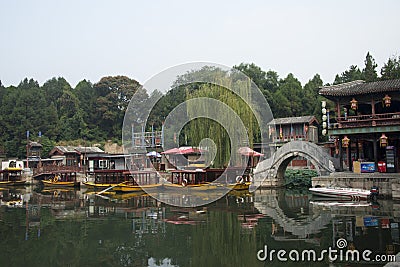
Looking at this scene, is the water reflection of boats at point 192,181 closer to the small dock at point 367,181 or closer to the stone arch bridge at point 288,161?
the stone arch bridge at point 288,161

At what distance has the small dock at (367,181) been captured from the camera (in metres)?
17.4

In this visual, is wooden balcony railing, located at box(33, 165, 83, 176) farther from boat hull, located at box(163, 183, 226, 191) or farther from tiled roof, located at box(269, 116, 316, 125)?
tiled roof, located at box(269, 116, 316, 125)

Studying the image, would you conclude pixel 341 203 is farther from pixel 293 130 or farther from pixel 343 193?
pixel 293 130

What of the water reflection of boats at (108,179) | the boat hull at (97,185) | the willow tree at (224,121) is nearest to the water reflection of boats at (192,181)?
the willow tree at (224,121)

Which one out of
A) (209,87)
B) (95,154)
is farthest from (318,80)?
(95,154)

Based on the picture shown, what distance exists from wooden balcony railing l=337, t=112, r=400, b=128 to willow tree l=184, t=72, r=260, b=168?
628 centimetres

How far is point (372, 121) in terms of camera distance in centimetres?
1909

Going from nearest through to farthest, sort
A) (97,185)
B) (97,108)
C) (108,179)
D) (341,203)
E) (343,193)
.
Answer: (341,203)
(343,193)
(97,185)
(108,179)
(97,108)

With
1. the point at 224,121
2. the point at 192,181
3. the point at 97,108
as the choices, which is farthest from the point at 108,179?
the point at 97,108

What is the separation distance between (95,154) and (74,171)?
4163 millimetres

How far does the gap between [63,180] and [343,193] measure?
22296 mm

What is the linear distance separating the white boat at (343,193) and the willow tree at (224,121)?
661cm

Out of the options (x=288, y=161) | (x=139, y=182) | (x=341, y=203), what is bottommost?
(x=341, y=203)

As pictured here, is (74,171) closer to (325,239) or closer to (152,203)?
(152,203)
